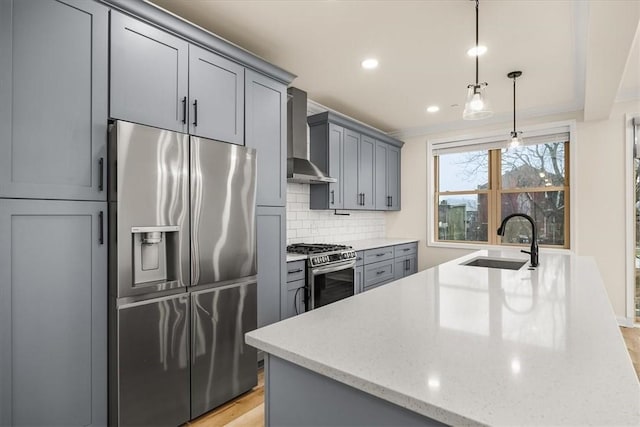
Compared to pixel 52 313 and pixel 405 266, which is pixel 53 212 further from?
pixel 405 266

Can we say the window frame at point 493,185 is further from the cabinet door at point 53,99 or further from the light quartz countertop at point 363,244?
the cabinet door at point 53,99

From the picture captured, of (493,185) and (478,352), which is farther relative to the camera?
(493,185)

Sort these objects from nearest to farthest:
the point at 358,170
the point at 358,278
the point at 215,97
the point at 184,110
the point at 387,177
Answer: the point at 184,110, the point at 215,97, the point at 358,278, the point at 358,170, the point at 387,177

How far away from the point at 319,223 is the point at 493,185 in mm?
2445

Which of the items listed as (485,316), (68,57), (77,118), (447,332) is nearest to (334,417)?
(447,332)

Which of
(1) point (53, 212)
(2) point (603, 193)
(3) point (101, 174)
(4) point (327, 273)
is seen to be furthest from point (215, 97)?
(2) point (603, 193)

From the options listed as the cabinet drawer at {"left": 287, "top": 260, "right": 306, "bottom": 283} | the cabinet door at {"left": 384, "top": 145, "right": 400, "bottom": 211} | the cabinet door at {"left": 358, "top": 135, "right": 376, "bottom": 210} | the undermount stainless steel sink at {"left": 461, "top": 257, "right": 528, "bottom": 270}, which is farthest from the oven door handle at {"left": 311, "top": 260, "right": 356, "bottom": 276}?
the cabinet door at {"left": 384, "top": 145, "right": 400, "bottom": 211}

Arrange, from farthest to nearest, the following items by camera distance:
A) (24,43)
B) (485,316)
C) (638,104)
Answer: (638,104) → (24,43) → (485,316)

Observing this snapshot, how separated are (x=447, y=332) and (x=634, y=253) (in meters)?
4.06

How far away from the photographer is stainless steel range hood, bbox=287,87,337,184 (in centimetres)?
332

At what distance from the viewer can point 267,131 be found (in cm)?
266

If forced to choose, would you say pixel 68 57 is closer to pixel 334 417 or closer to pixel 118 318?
pixel 118 318

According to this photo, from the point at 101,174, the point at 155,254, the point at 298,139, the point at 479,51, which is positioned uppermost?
the point at 479,51

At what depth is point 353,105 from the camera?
411 centimetres
